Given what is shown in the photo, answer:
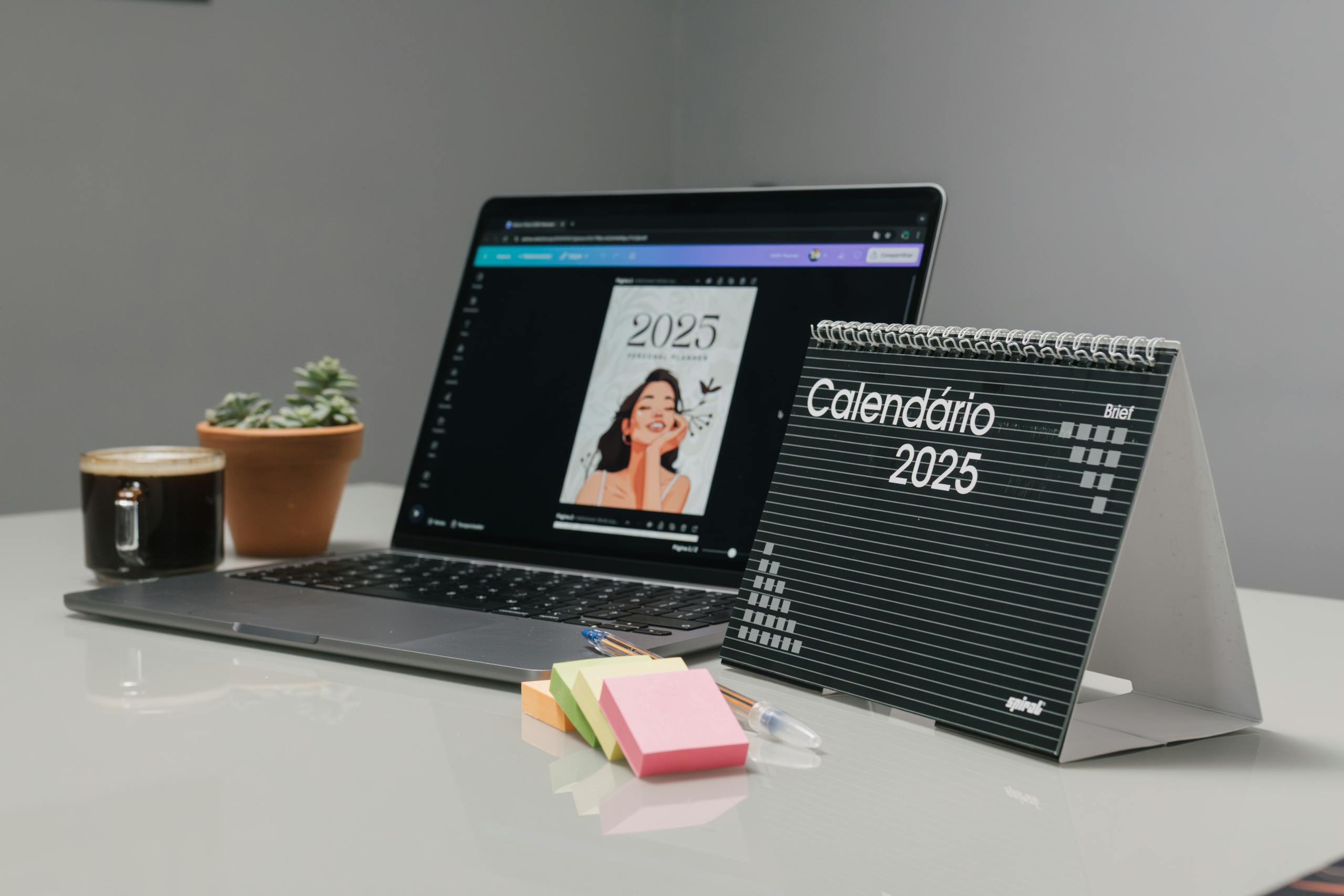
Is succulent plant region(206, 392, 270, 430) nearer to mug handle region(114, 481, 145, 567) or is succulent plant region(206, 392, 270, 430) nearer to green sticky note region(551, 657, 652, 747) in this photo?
mug handle region(114, 481, 145, 567)

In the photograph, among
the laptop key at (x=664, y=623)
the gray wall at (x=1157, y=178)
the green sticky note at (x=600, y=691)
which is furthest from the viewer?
the gray wall at (x=1157, y=178)

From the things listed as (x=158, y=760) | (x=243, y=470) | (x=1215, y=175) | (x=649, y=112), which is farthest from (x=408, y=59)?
(x=158, y=760)

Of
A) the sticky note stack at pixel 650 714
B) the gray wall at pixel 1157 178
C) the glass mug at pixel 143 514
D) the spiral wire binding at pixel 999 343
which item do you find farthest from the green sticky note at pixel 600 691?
the gray wall at pixel 1157 178

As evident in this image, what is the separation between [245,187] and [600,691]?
2.30 meters

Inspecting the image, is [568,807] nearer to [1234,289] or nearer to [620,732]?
[620,732]

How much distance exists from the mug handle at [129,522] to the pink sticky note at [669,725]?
1.73 feet

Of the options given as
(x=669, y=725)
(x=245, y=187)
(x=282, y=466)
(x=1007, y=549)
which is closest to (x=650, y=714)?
(x=669, y=725)

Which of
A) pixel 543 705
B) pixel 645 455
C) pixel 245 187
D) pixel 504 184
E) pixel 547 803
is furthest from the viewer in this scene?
pixel 504 184

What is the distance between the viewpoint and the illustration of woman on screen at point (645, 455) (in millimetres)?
956

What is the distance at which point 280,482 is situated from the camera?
102 cm

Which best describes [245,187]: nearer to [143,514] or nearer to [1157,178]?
[143,514]

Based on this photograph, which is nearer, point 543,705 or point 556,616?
point 543,705

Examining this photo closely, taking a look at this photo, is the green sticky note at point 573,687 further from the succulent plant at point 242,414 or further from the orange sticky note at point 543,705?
the succulent plant at point 242,414

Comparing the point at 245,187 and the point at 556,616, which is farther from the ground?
the point at 245,187
